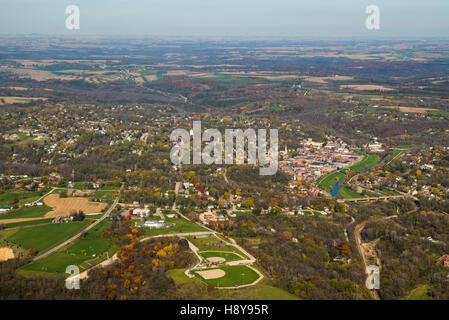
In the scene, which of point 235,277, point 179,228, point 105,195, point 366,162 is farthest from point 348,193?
point 105,195

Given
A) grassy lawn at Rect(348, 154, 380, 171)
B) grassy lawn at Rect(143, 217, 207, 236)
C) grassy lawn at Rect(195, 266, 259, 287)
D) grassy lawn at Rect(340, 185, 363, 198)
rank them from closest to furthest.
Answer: grassy lawn at Rect(195, 266, 259, 287)
grassy lawn at Rect(143, 217, 207, 236)
grassy lawn at Rect(340, 185, 363, 198)
grassy lawn at Rect(348, 154, 380, 171)

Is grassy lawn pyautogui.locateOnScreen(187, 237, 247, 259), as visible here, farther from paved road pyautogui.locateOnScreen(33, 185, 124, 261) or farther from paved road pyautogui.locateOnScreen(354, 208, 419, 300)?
paved road pyautogui.locateOnScreen(354, 208, 419, 300)

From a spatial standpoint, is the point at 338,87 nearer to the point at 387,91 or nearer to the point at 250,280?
the point at 387,91

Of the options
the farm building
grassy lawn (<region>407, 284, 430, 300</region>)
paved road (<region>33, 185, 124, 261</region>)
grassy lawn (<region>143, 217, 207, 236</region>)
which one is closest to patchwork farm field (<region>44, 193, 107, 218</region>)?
paved road (<region>33, 185, 124, 261</region>)

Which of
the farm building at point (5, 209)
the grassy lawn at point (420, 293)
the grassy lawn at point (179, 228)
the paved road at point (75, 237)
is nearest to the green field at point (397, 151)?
the grassy lawn at point (420, 293)

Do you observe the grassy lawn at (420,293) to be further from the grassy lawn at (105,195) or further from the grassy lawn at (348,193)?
the grassy lawn at (105,195)
